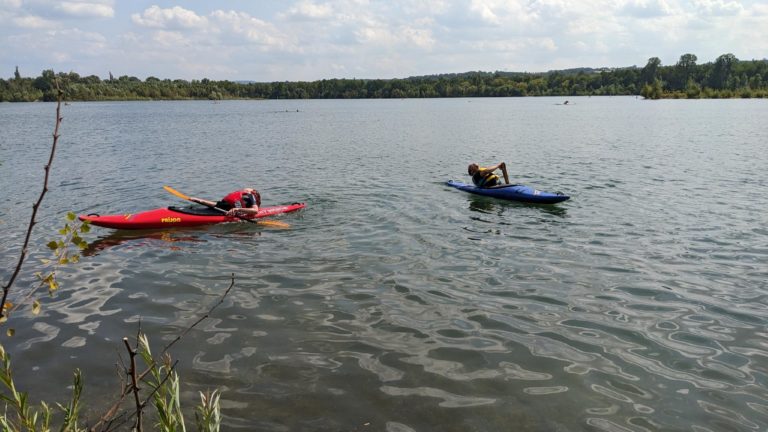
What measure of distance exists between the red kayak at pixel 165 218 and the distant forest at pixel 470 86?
384ft

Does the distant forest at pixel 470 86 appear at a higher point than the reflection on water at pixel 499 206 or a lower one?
higher

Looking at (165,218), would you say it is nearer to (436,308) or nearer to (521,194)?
(436,308)

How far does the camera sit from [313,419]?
555cm

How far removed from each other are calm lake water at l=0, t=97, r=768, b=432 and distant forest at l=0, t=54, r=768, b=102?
4464 inches

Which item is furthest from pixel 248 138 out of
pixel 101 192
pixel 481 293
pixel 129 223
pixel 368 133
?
pixel 481 293

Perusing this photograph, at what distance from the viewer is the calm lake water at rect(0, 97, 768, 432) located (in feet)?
19.1

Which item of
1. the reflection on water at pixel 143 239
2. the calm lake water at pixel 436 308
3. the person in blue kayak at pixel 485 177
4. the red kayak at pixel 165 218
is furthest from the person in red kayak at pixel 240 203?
the person in blue kayak at pixel 485 177

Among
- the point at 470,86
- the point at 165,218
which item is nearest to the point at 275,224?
the point at 165,218

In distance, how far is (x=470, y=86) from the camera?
531ft

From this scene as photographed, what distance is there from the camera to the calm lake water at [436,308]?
5.82 meters

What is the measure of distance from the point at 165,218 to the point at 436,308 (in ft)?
26.3

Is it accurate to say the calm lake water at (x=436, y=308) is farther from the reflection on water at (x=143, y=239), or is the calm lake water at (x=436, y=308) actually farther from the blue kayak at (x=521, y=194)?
the blue kayak at (x=521, y=194)

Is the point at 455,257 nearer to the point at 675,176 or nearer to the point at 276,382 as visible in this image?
the point at 276,382

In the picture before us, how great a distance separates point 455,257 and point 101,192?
14.1 metres
